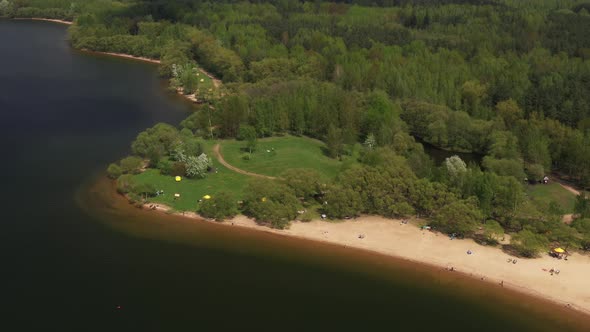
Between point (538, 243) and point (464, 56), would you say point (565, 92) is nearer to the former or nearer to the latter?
point (464, 56)

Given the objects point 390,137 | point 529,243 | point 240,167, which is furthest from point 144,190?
point 529,243

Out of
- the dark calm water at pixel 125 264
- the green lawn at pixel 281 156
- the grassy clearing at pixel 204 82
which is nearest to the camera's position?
the dark calm water at pixel 125 264

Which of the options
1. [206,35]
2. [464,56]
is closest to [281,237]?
[464,56]

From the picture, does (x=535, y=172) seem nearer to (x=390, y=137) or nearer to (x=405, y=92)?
(x=390, y=137)

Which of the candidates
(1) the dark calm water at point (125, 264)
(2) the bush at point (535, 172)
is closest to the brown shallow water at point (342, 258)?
(1) the dark calm water at point (125, 264)

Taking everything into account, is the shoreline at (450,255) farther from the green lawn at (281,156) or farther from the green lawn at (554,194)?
the green lawn at (554,194)

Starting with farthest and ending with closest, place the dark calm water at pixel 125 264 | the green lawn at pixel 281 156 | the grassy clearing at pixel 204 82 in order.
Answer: the grassy clearing at pixel 204 82, the green lawn at pixel 281 156, the dark calm water at pixel 125 264
